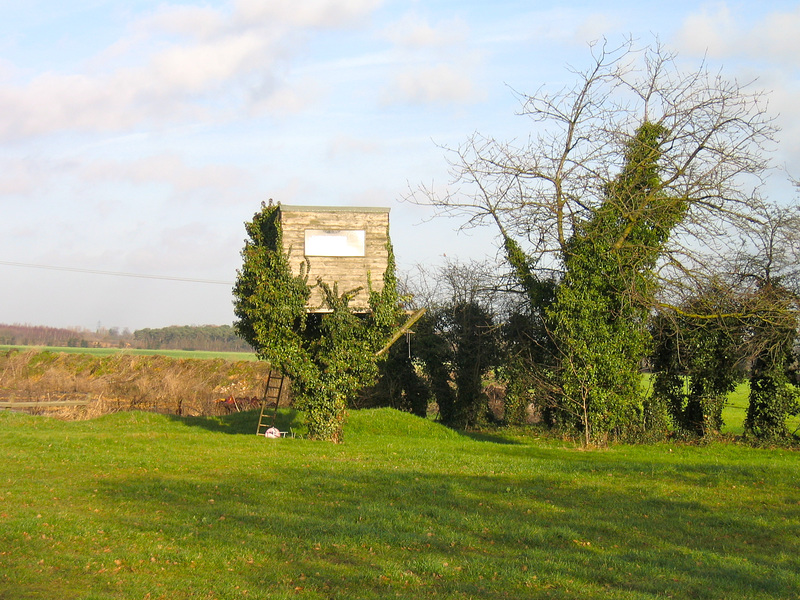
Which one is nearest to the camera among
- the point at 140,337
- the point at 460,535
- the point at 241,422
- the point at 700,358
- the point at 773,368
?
the point at 460,535

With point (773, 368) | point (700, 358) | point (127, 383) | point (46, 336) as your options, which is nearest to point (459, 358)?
point (700, 358)

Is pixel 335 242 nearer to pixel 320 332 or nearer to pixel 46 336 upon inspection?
pixel 320 332

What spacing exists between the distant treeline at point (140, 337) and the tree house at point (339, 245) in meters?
47.7

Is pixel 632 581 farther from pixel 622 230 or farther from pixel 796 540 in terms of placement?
pixel 622 230

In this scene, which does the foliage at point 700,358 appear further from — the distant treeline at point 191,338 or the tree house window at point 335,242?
the distant treeline at point 191,338

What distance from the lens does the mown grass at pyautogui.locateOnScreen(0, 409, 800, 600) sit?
7000 millimetres

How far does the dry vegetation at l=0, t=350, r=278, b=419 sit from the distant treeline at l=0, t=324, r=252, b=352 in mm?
23113

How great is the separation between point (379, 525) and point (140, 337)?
7774 centimetres

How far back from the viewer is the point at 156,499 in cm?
1048

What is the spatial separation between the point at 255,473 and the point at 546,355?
12.1 meters

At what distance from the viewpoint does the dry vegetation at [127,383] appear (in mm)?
32062

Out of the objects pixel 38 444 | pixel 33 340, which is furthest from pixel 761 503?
pixel 33 340

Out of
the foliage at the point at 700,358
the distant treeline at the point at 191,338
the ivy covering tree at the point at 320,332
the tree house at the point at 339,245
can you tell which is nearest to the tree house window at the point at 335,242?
the tree house at the point at 339,245

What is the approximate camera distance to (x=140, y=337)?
Result: 8125cm
